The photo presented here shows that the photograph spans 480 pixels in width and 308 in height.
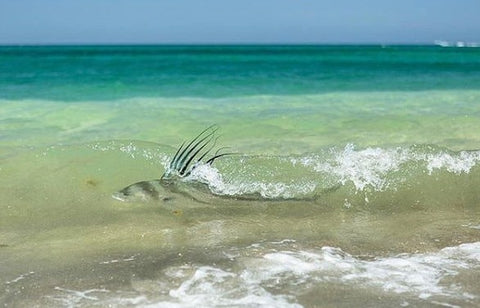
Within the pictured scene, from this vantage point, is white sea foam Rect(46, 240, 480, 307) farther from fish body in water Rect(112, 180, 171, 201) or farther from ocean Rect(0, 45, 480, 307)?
fish body in water Rect(112, 180, 171, 201)

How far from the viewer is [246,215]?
5.36 m

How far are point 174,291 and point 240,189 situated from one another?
8.57 feet

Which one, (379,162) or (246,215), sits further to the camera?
(379,162)

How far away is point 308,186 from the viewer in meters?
6.23

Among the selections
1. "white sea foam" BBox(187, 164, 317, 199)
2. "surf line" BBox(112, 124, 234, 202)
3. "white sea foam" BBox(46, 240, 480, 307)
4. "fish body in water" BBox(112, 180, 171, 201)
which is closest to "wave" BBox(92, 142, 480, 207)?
"white sea foam" BBox(187, 164, 317, 199)

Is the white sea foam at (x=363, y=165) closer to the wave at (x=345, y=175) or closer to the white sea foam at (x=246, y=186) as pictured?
the wave at (x=345, y=175)

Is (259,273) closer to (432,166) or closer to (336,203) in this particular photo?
(336,203)

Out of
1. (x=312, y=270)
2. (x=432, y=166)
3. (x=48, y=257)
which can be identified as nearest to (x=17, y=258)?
(x=48, y=257)

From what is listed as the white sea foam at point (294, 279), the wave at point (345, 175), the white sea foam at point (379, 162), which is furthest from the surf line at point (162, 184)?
the white sea foam at point (294, 279)

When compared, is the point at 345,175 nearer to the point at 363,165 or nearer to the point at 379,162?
the point at 363,165

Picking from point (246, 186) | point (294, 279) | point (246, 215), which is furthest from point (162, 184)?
point (294, 279)

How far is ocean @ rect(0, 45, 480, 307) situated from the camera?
3662 millimetres

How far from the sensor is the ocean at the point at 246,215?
366cm

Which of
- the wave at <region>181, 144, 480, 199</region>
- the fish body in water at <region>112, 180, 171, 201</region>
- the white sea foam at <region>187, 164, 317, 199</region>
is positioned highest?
the wave at <region>181, 144, 480, 199</region>
